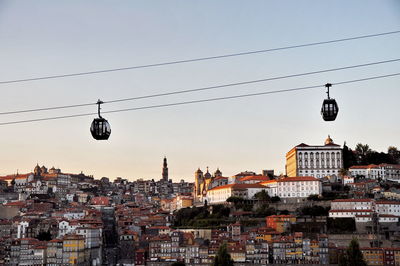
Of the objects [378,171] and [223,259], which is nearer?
[223,259]

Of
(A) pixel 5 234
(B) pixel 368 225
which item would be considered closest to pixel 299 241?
(B) pixel 368 225

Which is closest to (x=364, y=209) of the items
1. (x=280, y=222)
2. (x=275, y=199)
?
(x=280, y=222)

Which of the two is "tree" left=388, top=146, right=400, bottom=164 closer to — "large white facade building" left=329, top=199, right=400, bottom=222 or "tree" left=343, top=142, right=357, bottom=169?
"tree" left=343, top=142, right=357, bottom=169

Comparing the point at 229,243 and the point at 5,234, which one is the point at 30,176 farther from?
the point at 229,243

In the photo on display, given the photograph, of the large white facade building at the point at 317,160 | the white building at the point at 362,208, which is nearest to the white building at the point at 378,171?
the large white facade building at the point at 317,160

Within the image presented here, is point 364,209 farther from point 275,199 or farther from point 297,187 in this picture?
point 275,199
